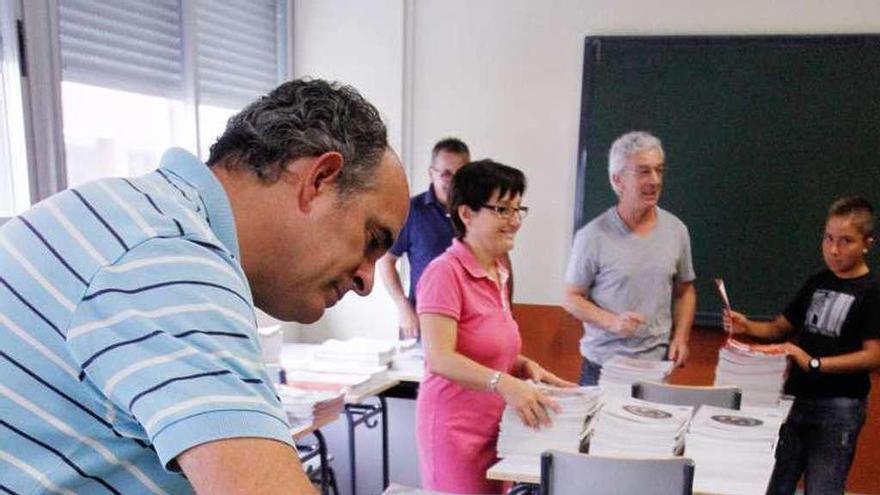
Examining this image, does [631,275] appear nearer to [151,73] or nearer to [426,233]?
[426,233]

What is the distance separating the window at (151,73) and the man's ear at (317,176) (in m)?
1.71

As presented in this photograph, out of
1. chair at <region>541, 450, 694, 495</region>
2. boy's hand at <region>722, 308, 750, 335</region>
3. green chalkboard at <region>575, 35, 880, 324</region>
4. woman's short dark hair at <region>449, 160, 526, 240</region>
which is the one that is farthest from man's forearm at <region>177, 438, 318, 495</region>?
green chalkboard at <region>575, 35, 880, 324</region>

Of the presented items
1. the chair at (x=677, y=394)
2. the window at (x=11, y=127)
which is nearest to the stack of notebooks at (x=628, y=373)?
the chair at (x=677, y=394)

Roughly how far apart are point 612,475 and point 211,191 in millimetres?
1373

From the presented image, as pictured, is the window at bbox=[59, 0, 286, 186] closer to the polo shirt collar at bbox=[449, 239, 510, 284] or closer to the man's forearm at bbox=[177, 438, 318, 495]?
the polo shirt collar at bbox=[449, 239, 510, 284]

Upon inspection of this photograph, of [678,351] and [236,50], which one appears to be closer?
[678,351]

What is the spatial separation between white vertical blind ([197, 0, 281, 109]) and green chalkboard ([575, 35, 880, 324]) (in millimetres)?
1766

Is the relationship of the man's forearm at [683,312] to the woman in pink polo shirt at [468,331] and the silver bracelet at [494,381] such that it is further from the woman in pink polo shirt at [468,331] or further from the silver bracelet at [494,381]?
the silver bracelet at [494,381]

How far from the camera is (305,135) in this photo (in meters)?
0.68

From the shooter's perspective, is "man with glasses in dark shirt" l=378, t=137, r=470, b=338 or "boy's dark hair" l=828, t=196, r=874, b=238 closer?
"boy's dark hair" l=828, t=196, r=874, b=238

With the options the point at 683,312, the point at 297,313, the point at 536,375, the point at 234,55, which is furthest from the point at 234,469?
the point at 234,55

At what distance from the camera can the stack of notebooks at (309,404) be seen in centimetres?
246

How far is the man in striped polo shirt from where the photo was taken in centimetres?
46

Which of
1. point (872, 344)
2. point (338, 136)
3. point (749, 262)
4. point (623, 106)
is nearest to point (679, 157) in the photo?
point (623, 106)
